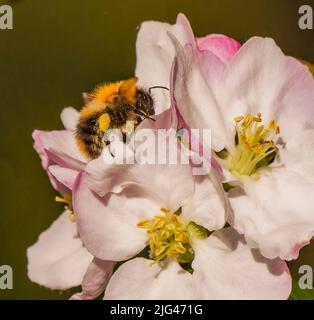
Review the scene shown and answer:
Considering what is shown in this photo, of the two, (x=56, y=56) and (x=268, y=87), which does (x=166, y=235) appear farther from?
(x=56, y=56)

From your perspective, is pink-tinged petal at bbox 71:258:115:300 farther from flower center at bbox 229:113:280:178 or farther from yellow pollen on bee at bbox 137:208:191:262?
flower center at bbox 229:113:280:178

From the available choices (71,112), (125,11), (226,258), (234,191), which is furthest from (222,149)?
(125,11)

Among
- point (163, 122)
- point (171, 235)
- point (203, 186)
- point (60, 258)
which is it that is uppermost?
point (163, 122)

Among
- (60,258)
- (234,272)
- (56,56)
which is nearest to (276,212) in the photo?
(234,272)

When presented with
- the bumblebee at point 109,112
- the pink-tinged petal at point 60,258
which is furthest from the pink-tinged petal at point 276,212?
the pink-tinged petal at point 60,258

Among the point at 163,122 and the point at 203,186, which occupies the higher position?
the point at 163,122

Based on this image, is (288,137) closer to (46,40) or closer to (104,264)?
(104,264)

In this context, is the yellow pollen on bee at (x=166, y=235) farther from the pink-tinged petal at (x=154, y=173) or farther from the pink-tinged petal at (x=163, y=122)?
the pink-tinged petal at (x=163, y=122)
